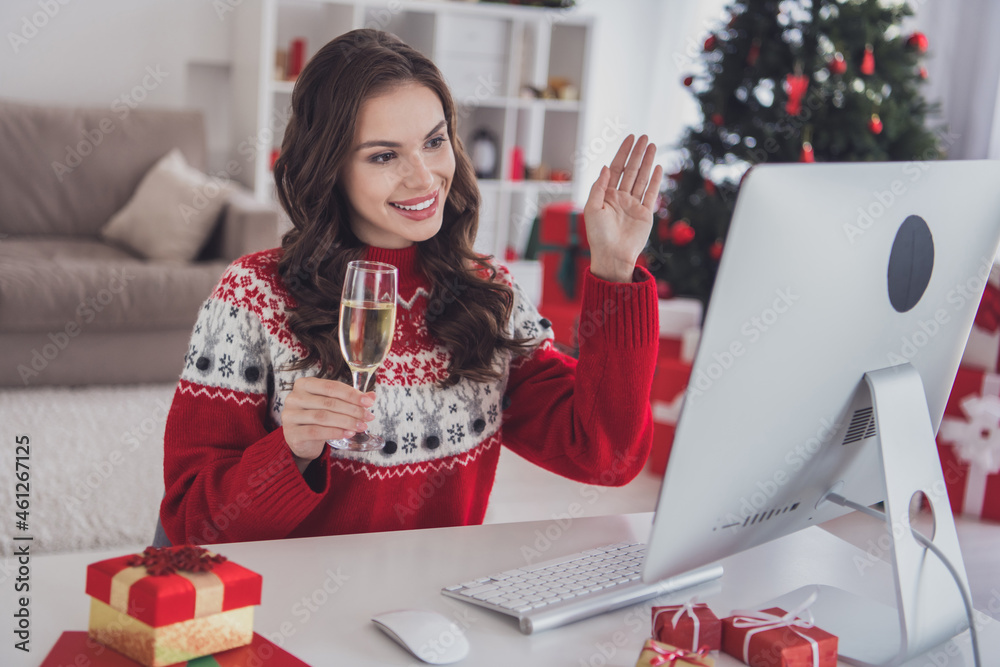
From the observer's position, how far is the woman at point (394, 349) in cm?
119

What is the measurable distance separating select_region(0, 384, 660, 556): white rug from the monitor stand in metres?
1.41

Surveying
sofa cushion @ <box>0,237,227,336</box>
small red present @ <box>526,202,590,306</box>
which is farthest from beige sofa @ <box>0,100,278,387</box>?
small red present @ <box>526,202,590,306</box>

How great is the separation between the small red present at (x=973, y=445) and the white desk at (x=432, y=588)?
2033 mm

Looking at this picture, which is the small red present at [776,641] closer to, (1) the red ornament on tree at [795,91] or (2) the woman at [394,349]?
(2) the woman at [394,349]

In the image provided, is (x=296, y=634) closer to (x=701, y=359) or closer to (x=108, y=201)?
(x=701, y=359)

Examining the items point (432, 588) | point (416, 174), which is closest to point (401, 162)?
point (416, 174)

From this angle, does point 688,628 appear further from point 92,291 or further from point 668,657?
point 92,291

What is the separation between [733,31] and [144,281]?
94.4 inches

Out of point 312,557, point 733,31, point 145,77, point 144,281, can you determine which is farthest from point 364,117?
point 145,77

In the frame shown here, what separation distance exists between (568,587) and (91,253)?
3.19 meters

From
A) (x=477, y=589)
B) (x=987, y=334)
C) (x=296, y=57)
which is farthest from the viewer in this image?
(x=296, y=57)

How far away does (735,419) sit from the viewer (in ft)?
2.55

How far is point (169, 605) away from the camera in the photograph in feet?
2.48

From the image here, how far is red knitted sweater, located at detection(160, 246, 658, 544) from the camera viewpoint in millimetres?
1162
